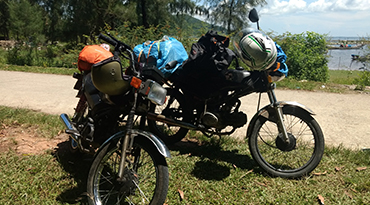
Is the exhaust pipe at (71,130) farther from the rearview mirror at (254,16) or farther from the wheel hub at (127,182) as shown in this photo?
the rearview mirror at (254,16)

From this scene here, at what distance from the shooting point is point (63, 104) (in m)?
5.88

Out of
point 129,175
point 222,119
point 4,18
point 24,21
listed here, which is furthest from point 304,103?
point 4,18

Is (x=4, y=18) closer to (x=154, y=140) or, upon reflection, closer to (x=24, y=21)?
(x=24, y=21)

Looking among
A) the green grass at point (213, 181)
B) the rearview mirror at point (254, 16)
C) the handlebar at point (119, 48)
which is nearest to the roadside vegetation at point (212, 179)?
the green grass at point (213, 181)

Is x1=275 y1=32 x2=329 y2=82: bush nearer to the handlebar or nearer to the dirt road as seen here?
the dirt road

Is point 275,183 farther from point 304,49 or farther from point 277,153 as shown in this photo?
point 304,49

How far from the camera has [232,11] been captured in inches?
810

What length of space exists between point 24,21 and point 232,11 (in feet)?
45.9

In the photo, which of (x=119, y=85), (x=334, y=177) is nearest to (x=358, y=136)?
(x=334, y=177)

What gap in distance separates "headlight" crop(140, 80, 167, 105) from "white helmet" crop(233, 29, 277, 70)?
44.4 inches

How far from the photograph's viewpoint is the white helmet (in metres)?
3.00

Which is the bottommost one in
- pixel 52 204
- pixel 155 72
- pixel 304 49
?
pixel 304 49

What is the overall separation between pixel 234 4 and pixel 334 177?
1891cm

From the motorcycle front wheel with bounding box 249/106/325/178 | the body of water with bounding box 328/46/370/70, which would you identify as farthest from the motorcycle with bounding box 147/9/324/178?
the body of water with bounding box 328/46/370/70
